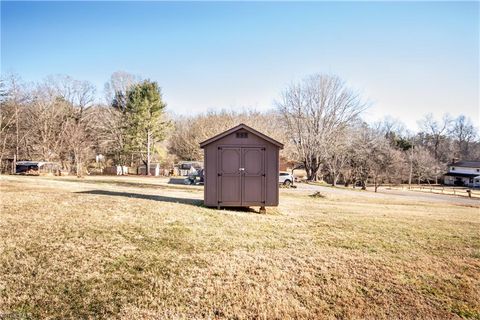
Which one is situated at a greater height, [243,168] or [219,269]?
[243,168]

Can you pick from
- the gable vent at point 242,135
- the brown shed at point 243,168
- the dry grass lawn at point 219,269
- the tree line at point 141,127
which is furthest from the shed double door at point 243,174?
the tree line at point 141,127

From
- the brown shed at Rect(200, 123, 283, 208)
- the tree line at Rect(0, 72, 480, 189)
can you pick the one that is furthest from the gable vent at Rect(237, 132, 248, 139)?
the tree line at Rect(0, 72, 480, 189)

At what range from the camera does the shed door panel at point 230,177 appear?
33.6 ft

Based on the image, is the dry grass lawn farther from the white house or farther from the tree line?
the white house

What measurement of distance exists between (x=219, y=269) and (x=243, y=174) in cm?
547

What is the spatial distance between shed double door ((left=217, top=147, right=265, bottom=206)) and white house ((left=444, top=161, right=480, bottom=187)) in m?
63.3

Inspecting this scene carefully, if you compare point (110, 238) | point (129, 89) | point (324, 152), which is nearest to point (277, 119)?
point (324, 152)

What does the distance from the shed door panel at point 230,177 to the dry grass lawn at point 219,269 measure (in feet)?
6.73

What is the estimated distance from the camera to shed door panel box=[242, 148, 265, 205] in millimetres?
10258

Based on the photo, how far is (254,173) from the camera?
33.7 feet

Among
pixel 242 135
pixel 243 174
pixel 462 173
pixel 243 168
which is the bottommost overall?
pixel 462 173

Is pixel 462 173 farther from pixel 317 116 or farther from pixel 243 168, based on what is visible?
pixel 243 168

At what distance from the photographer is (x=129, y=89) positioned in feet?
128

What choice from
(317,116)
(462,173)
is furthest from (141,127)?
(462,173)
